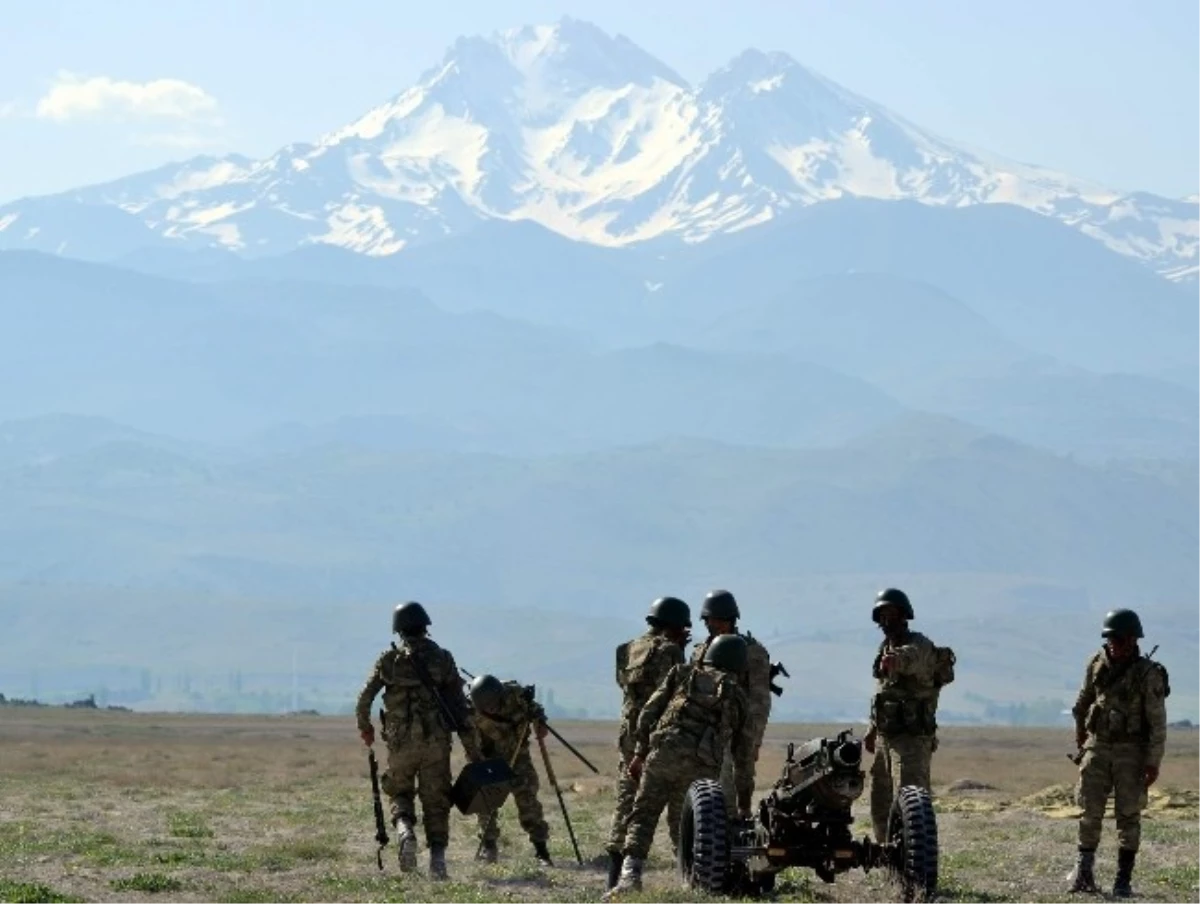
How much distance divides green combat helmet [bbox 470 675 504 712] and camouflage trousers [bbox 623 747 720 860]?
5.19 metres

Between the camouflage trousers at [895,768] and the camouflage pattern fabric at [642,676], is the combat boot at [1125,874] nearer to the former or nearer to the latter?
the camouflage trousers at [895,768]

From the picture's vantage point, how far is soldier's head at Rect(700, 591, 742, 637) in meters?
21.2

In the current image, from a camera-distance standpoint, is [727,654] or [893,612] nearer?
[727,654]

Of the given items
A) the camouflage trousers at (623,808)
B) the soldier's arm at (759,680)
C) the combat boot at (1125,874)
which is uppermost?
the soldier's arm at (759,680)

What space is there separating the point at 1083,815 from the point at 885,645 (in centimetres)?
230

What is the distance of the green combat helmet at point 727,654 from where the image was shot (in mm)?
19828

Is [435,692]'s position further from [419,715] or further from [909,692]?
[909,692]

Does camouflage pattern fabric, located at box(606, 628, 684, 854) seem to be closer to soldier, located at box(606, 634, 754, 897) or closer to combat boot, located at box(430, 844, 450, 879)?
soldier, located at box(606, 634, 754, 897)

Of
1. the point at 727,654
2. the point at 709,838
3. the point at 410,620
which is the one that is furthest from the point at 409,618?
the point at 709,838

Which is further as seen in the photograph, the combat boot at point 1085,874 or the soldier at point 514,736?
the soldier at point 514,736

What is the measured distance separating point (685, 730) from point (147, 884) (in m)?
5.07

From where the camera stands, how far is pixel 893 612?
70.9 ft

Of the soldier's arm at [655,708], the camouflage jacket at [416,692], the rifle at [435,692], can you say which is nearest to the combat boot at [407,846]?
the camouflage jacket at [416,692]

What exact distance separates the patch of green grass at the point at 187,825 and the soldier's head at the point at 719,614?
1076cm
